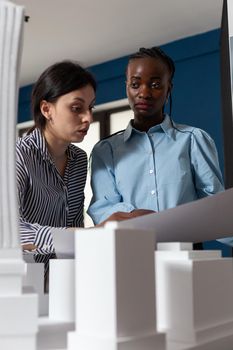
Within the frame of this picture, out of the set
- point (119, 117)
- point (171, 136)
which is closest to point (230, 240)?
point (171, 136)

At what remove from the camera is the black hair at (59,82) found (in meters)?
1.18

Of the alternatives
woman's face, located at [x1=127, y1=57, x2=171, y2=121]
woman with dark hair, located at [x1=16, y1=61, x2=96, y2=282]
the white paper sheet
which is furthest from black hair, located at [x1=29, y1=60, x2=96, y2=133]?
the white paper sheet

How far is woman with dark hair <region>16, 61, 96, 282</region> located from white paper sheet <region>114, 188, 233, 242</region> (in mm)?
411

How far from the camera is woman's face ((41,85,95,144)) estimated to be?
1.16 meters

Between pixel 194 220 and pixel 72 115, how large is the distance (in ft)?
2.68

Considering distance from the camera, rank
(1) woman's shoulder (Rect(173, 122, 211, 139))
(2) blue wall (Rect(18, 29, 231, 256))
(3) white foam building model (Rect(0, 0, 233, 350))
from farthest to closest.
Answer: (2) blue wall (Rect(18, 29, 231, 256))
(1) woman's shoulder (Rect(173, 122, 211, 139))
(3) white foam building model (Rect(0, 0, 233, 350))

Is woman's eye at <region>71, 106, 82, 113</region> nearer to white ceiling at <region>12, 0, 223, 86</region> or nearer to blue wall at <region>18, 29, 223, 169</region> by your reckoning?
white ceiling at <region>12, 0, 223, 86</region>

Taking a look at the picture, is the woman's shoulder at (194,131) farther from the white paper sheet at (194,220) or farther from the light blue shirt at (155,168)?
the white paper sheet at (194,220)

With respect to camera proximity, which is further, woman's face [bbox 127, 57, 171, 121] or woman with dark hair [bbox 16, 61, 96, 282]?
woman's face [bbox 127, 57, 171, 121]

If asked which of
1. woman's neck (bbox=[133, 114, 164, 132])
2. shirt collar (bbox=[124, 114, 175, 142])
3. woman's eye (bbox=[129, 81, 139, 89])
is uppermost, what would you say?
woman's eye (bbox=[129, 81, 139, 89])

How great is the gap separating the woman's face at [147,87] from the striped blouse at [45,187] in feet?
0.64

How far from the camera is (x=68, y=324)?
0.39 metres

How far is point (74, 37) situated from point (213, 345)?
3.37 m

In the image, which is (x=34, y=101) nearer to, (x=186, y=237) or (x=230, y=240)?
(x=230, y=240)
